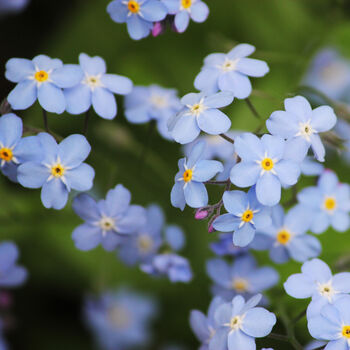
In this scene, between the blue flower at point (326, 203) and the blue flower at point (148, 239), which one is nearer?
the blue flower at point (326, 203)

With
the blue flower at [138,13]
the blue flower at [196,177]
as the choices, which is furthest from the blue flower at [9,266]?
the blue flower at [138,13]

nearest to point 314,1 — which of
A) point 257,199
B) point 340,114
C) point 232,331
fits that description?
A: point 340,114

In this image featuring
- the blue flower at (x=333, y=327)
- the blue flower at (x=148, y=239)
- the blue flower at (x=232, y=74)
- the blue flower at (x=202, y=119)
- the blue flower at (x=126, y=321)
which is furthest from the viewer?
the blue flower at (x=126, y=321)

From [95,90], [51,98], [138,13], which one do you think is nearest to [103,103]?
[95,90]

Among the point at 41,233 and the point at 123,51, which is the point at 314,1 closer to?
the point at 123,51

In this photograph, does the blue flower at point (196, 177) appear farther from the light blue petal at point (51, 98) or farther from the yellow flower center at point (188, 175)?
the light blue petal at point (51, 98)

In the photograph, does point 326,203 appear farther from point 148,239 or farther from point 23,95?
point 23,95

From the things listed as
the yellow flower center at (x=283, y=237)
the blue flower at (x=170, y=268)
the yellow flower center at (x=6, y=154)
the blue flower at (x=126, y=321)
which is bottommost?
the blue flower at (x=126, y=321)
